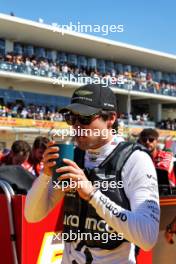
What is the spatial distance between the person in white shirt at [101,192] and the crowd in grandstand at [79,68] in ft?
94.2

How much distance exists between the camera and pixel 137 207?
6.63 ft

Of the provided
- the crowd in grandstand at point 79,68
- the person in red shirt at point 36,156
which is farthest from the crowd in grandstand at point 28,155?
the crowd in grandstand at point 79,68

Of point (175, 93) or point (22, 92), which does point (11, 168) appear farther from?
point (175, 93)

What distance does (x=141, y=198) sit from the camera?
6.72 ft

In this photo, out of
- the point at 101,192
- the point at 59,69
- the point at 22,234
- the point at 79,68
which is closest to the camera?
the point at 101,192

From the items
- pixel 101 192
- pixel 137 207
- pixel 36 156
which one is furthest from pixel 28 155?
pixel 137 207

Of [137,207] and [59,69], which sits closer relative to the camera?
[137,207]

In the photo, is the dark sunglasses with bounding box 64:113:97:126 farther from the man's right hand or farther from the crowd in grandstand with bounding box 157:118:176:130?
the crowd in grandstand with bounding box 157:118:176:130

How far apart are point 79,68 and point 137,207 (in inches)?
1604

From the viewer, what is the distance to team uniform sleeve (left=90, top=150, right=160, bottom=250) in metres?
1.97

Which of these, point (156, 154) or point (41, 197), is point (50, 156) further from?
point (156, 154)

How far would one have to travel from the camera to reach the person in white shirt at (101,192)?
6.56 feet

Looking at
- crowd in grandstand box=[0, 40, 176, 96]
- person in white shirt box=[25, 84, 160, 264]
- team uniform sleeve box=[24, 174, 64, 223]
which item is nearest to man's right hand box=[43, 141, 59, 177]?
person in white shirt box=[25, 84, 160, 264]

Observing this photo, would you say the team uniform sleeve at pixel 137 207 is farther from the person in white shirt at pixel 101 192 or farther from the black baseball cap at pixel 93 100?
the black baseball cap at pixel 93 100
